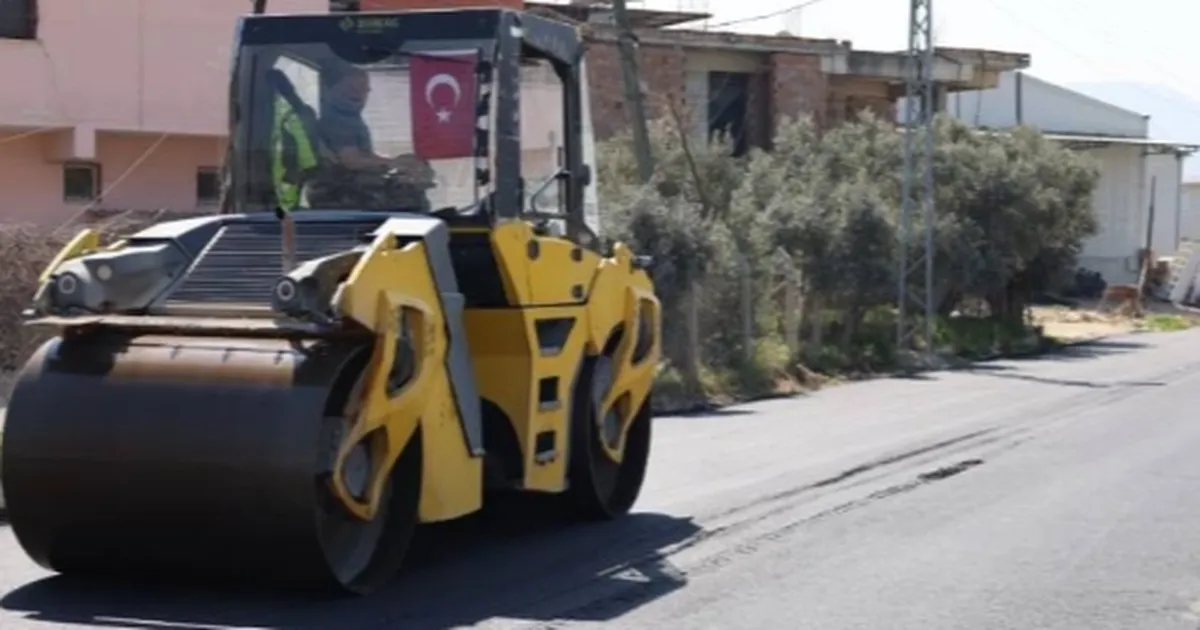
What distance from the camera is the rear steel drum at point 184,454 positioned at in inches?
362

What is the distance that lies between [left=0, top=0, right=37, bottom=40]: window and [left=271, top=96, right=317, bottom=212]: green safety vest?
58.5 ft

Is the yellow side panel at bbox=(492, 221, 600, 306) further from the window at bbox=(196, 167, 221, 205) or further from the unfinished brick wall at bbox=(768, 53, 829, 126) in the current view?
the unfinished brick wall at bbox=(768, 53, 829, 126)

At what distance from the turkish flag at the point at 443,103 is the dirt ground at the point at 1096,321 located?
3620 centimetres

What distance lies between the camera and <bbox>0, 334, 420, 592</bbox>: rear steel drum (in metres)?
9.19

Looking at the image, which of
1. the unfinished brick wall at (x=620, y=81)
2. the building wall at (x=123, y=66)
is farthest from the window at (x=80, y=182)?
the unfinished brick wall at (x=620, y=81)

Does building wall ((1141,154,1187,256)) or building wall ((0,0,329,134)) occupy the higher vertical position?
building wall ((0,0,329,134))

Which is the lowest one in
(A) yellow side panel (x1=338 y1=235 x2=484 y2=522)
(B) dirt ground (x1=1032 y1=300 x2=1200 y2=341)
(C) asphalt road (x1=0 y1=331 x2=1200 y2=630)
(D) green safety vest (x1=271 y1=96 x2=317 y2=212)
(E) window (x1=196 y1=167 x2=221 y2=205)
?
(B) dirt ground (x1=1032 y1=300 x2=1200 y2=341)

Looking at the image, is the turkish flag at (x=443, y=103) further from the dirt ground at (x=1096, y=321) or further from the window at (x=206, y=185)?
the dirt ground at (x=1096, y=321)

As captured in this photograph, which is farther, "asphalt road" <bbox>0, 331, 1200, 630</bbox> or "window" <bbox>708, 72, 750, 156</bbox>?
"window" <bbox>708, 72, 750, 156</bbox>

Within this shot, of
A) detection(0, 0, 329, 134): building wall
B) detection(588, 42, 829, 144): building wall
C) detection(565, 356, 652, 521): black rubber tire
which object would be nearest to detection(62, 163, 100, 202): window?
detection(0, 0, 329, 134): building wall

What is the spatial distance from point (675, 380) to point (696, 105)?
21.6 m

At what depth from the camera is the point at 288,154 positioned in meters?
11.9

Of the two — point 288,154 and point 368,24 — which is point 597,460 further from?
point 368,24

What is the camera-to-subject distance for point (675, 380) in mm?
25250
